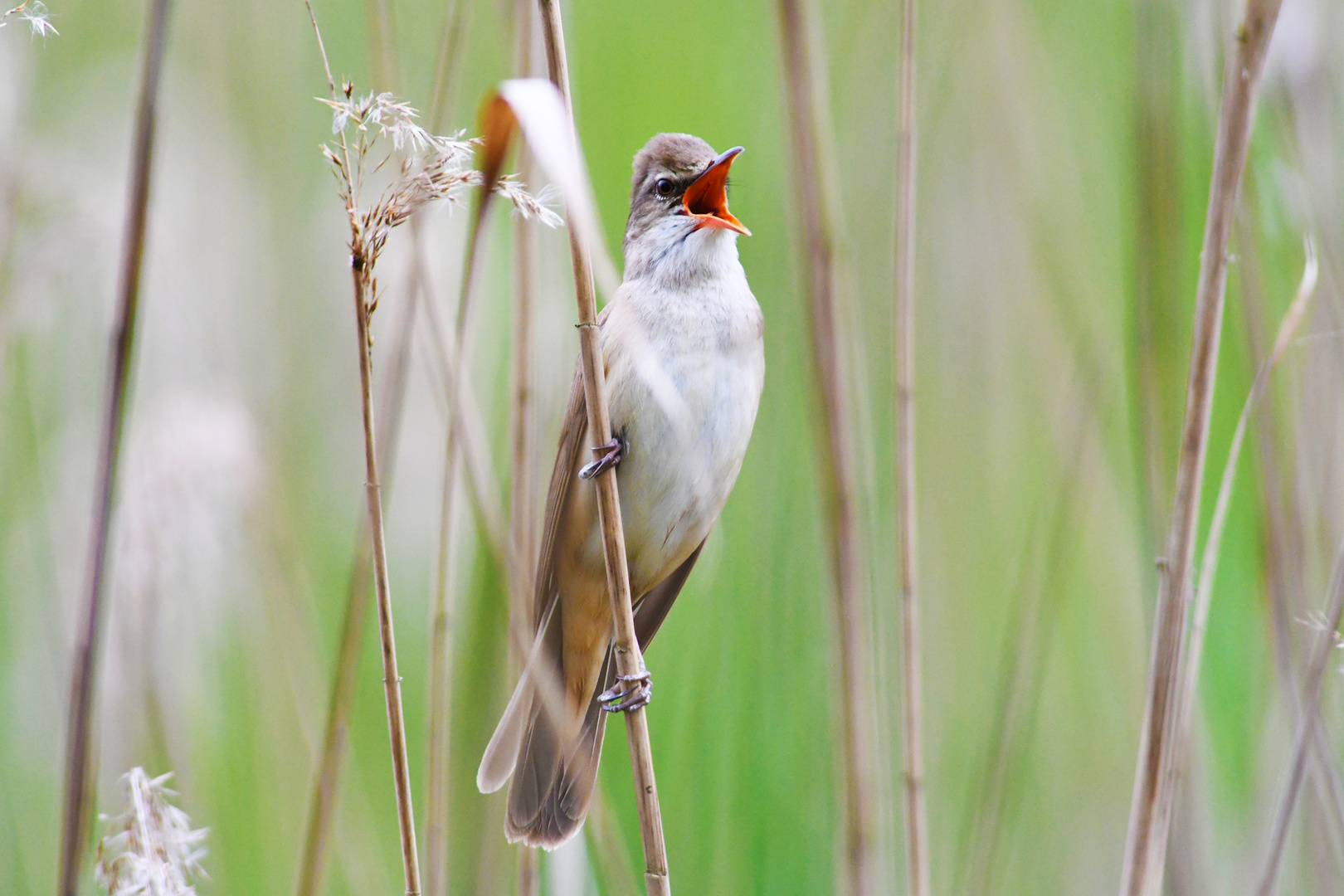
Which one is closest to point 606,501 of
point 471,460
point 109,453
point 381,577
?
point 471,460

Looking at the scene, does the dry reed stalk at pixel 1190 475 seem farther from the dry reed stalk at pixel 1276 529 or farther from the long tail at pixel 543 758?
the long tail at pixel 543 758

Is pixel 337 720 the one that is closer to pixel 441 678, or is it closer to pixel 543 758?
pixel 441 678

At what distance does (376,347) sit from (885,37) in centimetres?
161

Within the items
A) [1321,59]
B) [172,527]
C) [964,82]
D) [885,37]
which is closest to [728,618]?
[172,527]

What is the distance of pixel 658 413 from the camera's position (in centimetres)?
226

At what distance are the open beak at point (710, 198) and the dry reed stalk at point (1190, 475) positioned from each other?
984 mm

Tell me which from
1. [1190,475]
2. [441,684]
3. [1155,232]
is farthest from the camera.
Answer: [1155,232]

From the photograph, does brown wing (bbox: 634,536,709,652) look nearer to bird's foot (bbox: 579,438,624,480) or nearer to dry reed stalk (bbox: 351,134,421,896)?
bird's foot (bbox: 579,438,624,480)

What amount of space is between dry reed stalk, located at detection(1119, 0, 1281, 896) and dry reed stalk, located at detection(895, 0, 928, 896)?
295 mm

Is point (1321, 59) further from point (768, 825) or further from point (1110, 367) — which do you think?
point (768, 825)

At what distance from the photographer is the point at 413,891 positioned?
4.32 ft

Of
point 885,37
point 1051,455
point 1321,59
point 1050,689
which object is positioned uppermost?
point 885,37

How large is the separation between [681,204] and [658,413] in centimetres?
46

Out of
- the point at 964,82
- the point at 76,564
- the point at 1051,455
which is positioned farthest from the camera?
the point at 964,82
